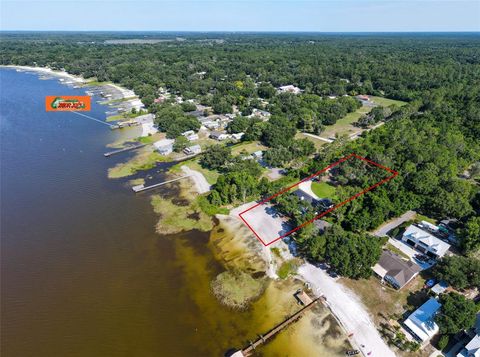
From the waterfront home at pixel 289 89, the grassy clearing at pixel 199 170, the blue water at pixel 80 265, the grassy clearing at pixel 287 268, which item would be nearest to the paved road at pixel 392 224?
the grassy clearing at pixel 287 268

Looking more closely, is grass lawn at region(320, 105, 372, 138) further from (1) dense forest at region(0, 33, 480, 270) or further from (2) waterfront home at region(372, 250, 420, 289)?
(2) waterfront home at region(372, 250, 420, 289)

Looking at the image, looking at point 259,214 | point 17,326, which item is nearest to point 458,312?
point 259,214

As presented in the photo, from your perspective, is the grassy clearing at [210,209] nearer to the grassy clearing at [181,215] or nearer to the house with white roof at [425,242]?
the grassy clearing at [181,215]

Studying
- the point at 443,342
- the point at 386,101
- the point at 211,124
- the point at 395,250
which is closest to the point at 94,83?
the point at 211,124

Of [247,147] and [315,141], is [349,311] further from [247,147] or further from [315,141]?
[315,141]

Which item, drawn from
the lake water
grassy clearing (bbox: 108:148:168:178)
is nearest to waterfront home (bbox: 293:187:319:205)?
the lake water
